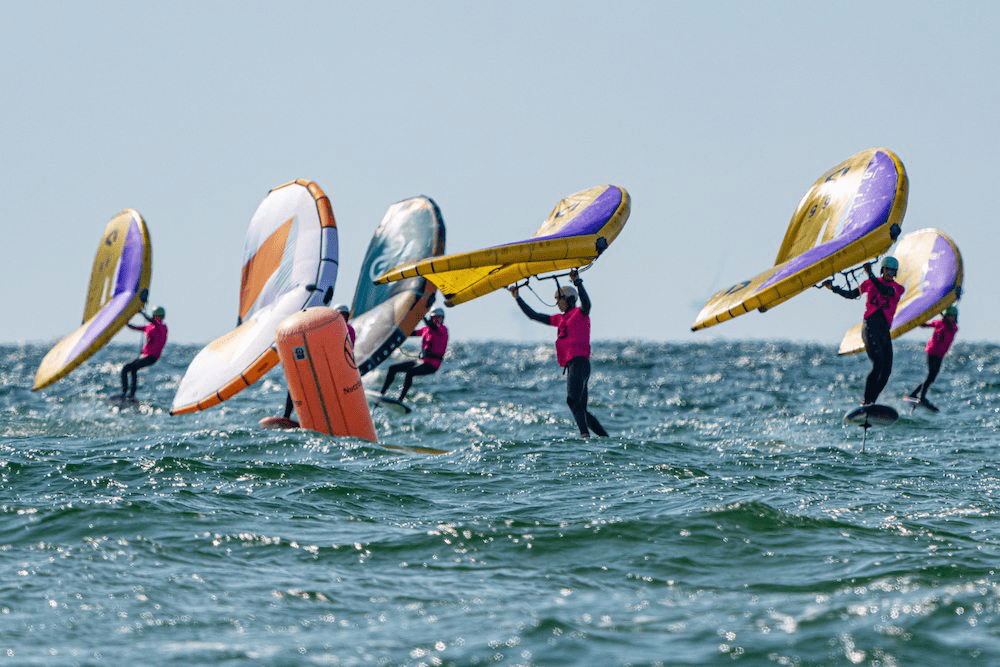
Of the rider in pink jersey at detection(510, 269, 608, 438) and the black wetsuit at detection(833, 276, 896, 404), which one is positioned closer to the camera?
the black wetsuit at detection(833, 276, 896, 404)

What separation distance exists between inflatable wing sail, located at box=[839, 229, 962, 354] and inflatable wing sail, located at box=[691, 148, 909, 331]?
2.50m

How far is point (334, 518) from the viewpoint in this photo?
414 inches

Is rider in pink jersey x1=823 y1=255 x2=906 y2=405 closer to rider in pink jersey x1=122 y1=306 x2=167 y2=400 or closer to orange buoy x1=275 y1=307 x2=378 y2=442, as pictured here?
orange buoy x1=275 y1=307 x2=378 y2=442

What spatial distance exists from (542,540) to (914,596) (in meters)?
2.84

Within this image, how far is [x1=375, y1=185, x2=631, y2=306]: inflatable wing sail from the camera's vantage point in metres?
13.9

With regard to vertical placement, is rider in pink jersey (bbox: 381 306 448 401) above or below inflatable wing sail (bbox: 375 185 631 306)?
below

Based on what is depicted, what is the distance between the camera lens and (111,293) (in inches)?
827

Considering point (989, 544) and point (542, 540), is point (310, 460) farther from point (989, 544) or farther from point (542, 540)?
point (989, 544)

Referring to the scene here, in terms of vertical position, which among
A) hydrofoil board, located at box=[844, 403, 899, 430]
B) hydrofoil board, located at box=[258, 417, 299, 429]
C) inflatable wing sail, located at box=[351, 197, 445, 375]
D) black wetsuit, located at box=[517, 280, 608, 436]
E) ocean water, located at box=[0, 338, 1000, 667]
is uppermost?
inflatable wing sail, located at box=[351, 197, 445, 375]

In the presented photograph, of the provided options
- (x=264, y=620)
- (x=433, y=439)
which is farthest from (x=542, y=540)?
(x=433, y=439)

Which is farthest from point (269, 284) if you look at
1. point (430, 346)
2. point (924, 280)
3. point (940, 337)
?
point (940, 337)

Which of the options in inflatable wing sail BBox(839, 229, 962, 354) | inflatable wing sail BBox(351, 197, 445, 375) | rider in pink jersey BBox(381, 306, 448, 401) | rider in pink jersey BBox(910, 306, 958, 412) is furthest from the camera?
rider in pink jersey BBox(910, 306, 958, 412)

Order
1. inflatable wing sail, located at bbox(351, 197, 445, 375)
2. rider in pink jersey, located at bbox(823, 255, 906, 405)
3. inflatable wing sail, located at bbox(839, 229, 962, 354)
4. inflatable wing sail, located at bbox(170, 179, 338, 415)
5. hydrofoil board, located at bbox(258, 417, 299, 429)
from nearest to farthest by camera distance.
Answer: rider in pink jersey, located at bbox(823, 255, 906, 405) → inflatable wing sail, located at bbox(170, 179, 338, 415) → hydrofoil board, located at bbox(258, 417, 299, 429) → inflatable wing sail, located at bbox(839, 229, 962, 354) → inflatable wing sail, located at bbox(351, 197, 445, 375)

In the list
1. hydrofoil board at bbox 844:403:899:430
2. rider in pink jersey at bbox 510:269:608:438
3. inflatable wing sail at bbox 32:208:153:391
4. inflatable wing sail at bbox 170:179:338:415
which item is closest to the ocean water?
hydrofoil board at bbox 844:403:899:430
